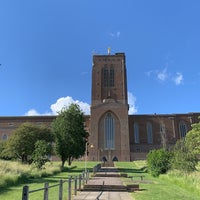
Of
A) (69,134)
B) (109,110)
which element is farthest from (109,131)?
(69,134)

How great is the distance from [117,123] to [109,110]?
4080 millimetres

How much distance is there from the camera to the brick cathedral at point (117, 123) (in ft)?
219

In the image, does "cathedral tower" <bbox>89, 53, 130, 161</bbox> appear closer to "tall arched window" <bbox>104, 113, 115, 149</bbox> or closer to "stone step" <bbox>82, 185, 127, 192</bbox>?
"tall arched window" <bbox>104, 113, 115, 149</bbox>

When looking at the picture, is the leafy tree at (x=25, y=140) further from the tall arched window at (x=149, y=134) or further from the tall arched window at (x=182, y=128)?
the tall arched window at (x=182, y=128)

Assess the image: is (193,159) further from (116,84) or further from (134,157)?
(116,84)

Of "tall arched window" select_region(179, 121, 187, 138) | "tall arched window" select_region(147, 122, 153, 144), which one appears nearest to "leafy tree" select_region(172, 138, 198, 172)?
"tall arched window" select_region(147, 122, 153, 144)

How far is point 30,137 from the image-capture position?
35969 millimetres

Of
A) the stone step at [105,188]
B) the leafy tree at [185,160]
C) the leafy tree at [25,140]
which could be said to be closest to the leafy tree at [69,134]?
the leafy tree at [25,140]

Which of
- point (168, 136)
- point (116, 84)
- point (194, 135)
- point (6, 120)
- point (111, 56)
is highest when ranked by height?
point (111, 56)

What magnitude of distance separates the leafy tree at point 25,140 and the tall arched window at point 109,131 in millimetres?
31496

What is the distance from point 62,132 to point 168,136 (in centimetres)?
4445

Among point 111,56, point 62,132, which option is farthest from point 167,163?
point 111,56

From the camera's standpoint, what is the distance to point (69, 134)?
38.6 meters

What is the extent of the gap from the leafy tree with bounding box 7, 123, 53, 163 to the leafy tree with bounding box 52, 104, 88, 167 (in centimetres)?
180
